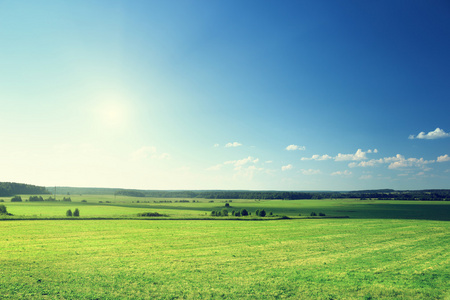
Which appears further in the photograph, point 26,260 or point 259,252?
point 259,252

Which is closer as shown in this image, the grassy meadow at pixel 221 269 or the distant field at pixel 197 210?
the grassy meadow at pixel 221 269

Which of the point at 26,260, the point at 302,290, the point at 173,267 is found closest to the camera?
the point at 302,290

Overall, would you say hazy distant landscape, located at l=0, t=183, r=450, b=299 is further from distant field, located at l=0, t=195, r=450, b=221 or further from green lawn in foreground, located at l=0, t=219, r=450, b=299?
distant field, located at l=0, t=195, r=450, b=221

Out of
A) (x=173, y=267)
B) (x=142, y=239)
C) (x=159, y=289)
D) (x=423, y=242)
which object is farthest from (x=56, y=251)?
(x=423, y=242)

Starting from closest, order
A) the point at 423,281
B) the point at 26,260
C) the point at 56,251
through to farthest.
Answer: the point at 423,281 < the point at 26,260 < the point at 56,251

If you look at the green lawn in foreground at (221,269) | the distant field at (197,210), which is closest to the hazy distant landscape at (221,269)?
the green lawn in foreground at (221,269)

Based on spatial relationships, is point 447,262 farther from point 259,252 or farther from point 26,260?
point 26,260

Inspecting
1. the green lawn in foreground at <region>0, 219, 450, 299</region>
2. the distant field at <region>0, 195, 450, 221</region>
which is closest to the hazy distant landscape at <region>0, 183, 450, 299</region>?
the green lawn in foreground at <region>0, 219, 450, 299</region>

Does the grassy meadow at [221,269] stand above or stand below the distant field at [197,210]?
above

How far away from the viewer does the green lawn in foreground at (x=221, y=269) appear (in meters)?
17.9

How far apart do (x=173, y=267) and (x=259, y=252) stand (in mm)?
10748

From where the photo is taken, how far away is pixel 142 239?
128ft

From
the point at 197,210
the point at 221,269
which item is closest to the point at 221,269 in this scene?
the point at 221,269

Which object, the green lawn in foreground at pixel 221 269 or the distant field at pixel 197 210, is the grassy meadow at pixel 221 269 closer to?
the green lawn in foreground at pixel 221 269
